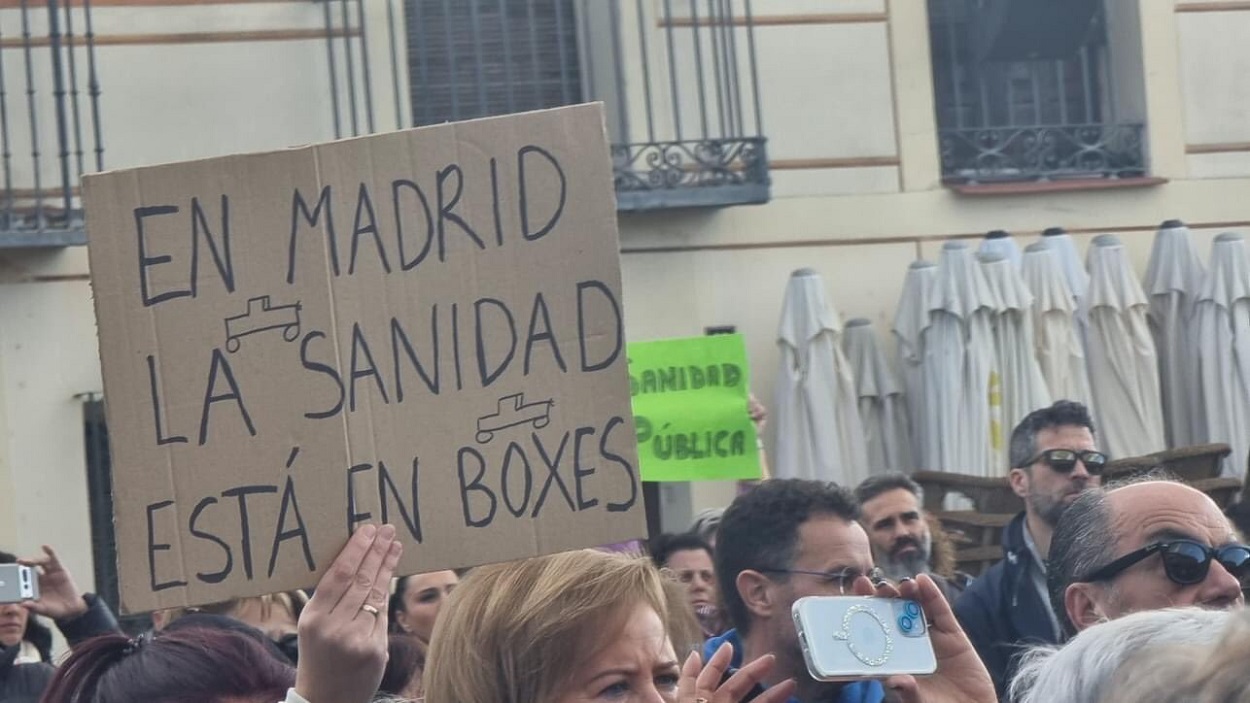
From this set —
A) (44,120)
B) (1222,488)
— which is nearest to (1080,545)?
(1222,488)

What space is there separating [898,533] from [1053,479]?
2.17 feet

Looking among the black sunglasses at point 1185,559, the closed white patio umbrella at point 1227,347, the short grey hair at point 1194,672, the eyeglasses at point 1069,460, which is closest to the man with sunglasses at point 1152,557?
the black sunglasses at point 1185,559

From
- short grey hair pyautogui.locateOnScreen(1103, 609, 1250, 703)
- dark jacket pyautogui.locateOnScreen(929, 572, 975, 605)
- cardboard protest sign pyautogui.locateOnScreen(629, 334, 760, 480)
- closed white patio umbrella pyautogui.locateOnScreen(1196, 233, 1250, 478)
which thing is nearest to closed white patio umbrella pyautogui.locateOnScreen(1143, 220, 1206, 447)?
closed white patio umbrella pyautogui.locateOnScreen(1196, 233, 1250, 478)

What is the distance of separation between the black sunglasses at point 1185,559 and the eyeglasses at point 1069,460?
254 cm

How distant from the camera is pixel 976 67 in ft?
37.5

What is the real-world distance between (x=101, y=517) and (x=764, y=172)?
3.65 m

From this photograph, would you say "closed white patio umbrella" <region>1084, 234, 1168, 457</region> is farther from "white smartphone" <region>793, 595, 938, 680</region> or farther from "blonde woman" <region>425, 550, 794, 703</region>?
"blonde woman" <region>425, 550, 794, 703</region>

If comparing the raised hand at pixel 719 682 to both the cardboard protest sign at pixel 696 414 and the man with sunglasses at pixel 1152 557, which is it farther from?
the cardboard protest sign at pixel 696 414

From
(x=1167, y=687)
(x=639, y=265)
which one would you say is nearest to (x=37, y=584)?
(x=1167, y=687)

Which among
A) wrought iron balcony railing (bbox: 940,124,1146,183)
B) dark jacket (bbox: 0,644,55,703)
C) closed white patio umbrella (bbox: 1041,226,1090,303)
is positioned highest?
wrought iron balcony railing (bbox: 940,124,1146,183)

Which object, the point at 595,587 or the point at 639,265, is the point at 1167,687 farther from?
the point at 639,265

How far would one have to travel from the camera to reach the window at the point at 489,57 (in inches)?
426

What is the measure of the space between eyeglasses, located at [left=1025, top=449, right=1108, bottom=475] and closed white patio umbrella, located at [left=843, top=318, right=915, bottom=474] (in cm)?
367

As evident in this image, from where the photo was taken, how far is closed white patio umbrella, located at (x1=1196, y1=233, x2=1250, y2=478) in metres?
10.3
